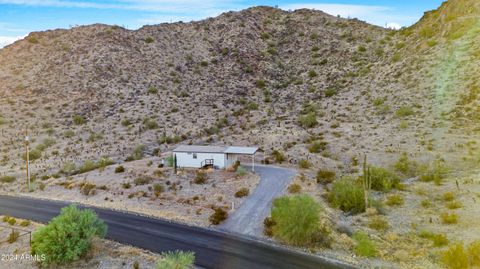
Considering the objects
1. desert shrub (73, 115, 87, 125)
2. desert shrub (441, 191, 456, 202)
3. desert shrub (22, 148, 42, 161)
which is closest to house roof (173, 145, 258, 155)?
desert shrub (441, 191, 456, 202)

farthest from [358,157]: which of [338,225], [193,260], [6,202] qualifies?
[6,202]

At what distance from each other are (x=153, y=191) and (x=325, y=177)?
1771cm

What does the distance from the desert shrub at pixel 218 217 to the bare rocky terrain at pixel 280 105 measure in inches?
118

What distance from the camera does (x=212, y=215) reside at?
34438 millimetres

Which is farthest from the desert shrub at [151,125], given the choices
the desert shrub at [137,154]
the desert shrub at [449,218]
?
the desert shrub at [449,218]

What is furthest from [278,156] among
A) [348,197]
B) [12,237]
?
[12,237]

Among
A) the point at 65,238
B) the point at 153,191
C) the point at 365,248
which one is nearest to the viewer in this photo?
the point at 65,238

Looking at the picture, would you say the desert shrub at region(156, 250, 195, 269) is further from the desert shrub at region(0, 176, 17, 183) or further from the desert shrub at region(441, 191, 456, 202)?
the desert shrub at region(0, 176, 17, 183)

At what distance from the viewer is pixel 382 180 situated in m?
40.3

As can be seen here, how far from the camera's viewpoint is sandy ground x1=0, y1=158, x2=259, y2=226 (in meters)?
37.0

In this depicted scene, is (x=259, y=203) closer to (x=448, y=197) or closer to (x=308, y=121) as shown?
(x=448, y=197)

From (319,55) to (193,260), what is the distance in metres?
77.1

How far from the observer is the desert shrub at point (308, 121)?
207 feet

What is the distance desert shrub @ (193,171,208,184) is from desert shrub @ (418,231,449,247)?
2133cm
